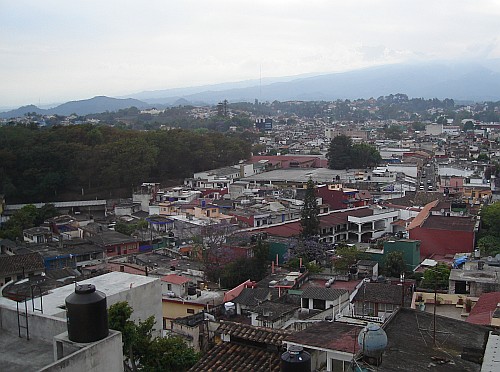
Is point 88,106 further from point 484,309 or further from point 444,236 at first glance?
point 484,309

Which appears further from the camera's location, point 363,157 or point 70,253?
point 363,157

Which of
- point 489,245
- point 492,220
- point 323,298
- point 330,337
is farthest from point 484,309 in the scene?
point 492,220

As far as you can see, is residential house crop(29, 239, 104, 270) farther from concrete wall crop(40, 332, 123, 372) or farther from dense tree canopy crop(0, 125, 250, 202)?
concrete wall crop(40, 332, 123, 372)

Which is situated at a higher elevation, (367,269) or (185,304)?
(185,304)

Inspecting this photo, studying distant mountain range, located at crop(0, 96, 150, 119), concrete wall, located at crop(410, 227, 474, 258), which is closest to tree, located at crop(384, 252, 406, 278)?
concrete wall, located at crop(410, 227, 474, 258)

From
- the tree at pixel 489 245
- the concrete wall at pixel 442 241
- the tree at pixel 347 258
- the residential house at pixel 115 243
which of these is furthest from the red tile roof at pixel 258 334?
the residential house at pixel 115 243
